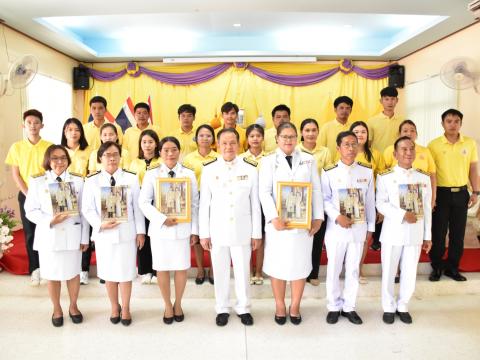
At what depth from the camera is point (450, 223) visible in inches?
157

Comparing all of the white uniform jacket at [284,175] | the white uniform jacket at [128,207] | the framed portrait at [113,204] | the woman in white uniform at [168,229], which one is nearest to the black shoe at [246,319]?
the woman in white uniform at [168,229]

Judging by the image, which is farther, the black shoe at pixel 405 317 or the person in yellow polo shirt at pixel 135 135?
the person in yellow polo shirt at pixel 135 135

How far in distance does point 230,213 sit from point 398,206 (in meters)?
1.36

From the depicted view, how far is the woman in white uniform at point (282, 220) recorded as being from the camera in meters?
3.06

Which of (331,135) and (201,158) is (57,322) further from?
(331,135)

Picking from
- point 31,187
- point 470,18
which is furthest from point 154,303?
point 470,18

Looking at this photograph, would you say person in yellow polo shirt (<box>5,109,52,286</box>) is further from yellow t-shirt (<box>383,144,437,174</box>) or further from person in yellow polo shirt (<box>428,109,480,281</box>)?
person in yellow polo shirt (<box>428,109,480,281</box>)

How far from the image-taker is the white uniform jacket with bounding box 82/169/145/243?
305 cm

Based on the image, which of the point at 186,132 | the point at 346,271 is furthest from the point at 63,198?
the point at 346,271

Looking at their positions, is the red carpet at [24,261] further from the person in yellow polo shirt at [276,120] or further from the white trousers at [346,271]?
the person in yellow polo shirt at [276,120]

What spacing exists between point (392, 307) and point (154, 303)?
2.09 m

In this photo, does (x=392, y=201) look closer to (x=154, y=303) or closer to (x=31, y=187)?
(x=154, y=303)

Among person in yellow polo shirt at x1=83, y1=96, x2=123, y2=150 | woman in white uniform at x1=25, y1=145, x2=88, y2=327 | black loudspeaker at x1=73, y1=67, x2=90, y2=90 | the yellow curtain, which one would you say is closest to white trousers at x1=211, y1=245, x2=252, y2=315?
woman in white uniform at x1=25, y1=145, x2=88, y2=327

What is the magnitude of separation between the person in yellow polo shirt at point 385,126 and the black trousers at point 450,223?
0.87 metres
